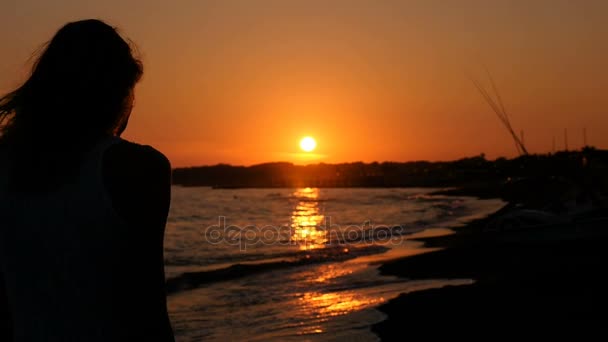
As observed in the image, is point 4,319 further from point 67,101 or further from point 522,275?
point 522,275

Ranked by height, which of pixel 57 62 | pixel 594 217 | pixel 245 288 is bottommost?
pixel 245 288

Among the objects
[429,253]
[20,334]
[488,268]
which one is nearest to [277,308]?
[488,268]

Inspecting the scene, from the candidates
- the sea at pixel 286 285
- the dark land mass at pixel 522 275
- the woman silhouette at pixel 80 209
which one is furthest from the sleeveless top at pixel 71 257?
the sea at pixel 286 285

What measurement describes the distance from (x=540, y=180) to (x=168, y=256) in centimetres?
1016

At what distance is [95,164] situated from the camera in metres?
1.50

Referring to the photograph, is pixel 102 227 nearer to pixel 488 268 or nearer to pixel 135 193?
pixel 135 193

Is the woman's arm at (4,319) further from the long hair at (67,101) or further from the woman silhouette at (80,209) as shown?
the long hair at (67,101)

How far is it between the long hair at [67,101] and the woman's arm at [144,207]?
11cm

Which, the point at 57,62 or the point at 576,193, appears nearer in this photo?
the point at 57,62

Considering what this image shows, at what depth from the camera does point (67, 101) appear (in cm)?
158

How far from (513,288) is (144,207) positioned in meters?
8.57

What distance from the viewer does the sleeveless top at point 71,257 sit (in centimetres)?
148

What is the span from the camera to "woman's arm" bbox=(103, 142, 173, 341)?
148 cm

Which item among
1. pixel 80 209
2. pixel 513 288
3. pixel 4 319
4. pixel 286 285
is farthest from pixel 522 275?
pixel 80 209
